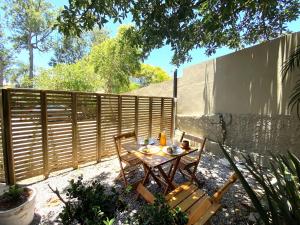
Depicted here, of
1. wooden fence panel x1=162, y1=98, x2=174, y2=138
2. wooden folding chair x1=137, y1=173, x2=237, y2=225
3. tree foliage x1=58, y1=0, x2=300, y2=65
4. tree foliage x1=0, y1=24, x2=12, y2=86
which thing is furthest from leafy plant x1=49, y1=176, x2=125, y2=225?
tree foliage x1=0, y1=24, x2=12, y2=86

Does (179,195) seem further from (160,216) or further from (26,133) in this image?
(26,133)

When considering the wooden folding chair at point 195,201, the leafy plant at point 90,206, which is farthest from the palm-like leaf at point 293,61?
the leafy plant at point 90,206

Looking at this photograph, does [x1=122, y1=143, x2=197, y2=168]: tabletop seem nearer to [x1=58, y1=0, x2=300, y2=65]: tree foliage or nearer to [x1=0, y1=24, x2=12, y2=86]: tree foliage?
[x1=58, y1=0, x2=300, y2=65]: tree foliage

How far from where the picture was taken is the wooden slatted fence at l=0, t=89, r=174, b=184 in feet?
11.0

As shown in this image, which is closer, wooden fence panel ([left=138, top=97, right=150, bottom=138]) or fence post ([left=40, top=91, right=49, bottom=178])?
fence post ([left=40, top=91, right=49, bottom=178])

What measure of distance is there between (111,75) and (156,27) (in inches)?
397

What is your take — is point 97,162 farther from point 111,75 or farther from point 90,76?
point 111,75

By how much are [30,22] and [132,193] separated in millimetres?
22737

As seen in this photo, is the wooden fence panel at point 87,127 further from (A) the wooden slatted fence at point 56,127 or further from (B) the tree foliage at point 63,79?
(B) the tree foliage at point 63,79

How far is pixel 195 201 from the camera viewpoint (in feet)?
8.33

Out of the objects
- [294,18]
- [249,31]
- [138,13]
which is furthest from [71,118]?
[294,18]

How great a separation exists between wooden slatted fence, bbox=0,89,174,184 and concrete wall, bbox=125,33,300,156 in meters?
→ 2.48

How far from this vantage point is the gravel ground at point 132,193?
273cm

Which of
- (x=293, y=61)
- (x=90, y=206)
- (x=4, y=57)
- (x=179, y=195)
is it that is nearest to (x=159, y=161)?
(x=179, y=195)
